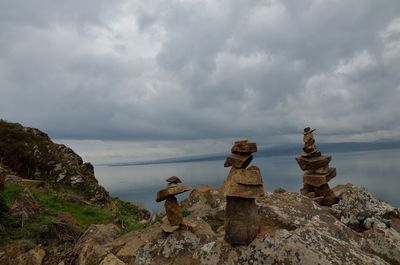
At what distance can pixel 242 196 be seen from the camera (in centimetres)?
1421

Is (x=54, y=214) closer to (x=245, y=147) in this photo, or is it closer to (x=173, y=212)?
(x=173, y=212)

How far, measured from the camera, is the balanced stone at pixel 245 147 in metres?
14.9

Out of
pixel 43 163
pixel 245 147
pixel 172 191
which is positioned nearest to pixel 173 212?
pixel 172 191

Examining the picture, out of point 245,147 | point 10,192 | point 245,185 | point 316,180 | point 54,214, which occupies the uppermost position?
point 245,147

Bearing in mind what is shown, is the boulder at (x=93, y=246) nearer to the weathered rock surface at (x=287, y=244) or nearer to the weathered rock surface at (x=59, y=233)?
the weathered rock surface at (x=287, y=244)

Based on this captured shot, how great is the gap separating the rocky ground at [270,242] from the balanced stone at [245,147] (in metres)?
3.02

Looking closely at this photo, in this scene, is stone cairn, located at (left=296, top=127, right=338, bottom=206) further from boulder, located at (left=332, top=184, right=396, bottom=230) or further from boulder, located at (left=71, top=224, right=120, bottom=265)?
boulder, located at (left=71, top=224, right=120, bottom=265)

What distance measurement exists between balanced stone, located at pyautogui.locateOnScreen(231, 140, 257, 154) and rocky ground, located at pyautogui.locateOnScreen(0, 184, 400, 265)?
3016 millimetres

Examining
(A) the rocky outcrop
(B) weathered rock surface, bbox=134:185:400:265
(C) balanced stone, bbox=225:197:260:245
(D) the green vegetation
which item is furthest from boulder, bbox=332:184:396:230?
(A) the rocky outcrop

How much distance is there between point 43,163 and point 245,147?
3526 centimetres

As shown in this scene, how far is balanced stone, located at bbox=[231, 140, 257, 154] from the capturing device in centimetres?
1490

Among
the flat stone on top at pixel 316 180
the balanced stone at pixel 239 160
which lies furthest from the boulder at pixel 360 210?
the balanced stone at pixel 239 160

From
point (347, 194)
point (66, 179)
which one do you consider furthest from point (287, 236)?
point (66, 179)

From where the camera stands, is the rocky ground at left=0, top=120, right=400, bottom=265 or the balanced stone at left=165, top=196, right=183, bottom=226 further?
the balanced stone at left=165, top=196, right=183, bottom=226
